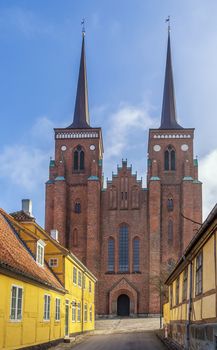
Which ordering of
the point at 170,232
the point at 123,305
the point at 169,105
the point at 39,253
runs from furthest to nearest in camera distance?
the point at 169,105
the point at 170,232
the point at 123,305
the point at 39,253

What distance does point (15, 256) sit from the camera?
20.4 m

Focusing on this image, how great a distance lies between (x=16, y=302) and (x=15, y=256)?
226cm

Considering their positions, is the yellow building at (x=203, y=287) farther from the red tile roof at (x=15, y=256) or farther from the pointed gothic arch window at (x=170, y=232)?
the pointed gothic arch window at (x=170, y=232)

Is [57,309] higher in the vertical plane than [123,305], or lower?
higher

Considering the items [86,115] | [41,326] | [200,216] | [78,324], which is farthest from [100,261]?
[41,326]

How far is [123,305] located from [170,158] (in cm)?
1990

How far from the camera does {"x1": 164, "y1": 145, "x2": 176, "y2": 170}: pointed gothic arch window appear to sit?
71.9 meters

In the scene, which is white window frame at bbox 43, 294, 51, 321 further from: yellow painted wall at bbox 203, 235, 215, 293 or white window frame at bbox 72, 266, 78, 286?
yellow painted wall at bbox 203, 235, 215, 293

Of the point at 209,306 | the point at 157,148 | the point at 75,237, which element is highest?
the point at 157,148

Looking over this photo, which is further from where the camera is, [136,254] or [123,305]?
[136,254]

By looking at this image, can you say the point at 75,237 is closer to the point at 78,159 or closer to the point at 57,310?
the point at 78,159

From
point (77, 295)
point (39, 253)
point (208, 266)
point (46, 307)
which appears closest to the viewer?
point (208, 266)

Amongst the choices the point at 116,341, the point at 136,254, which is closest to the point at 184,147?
the point at 136,254

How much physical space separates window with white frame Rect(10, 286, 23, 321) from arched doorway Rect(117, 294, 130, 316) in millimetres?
49806
